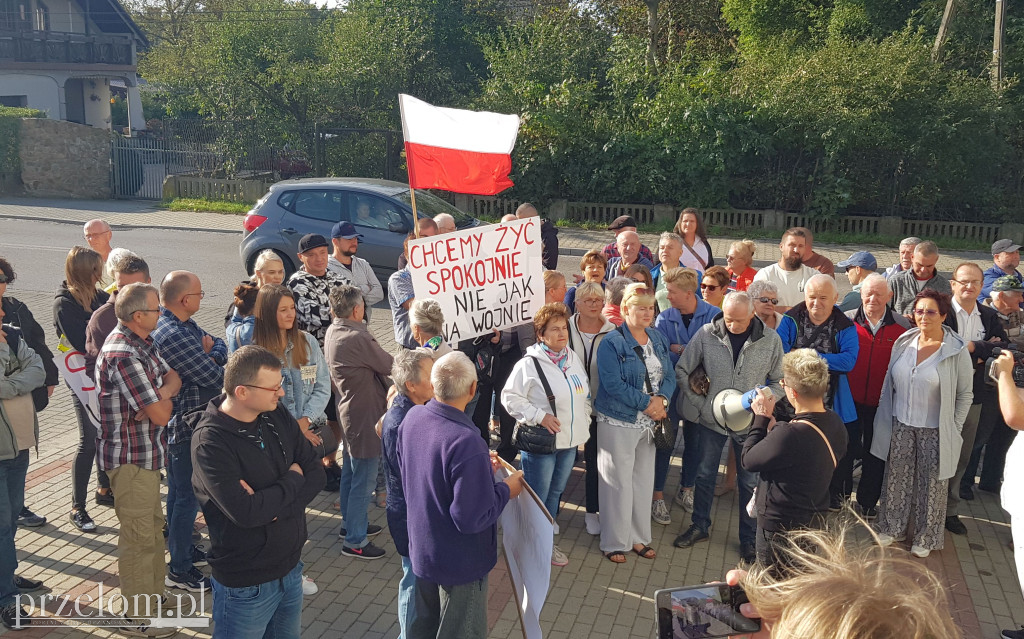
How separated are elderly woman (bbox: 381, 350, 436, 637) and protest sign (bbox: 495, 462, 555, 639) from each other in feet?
1.68

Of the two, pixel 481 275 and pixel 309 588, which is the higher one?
pixel 481 275

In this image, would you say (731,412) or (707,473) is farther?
(707,473)

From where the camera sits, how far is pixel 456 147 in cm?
701

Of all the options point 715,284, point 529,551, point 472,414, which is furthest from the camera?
point 715,284

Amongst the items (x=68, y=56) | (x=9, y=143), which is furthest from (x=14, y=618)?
(x=68, y=56)

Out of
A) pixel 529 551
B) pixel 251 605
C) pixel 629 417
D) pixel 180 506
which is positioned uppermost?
pixel 629 417

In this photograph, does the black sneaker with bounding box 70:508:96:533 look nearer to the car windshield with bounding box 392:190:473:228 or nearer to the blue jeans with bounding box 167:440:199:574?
the blue jeans with bounding box 167:440:199:574

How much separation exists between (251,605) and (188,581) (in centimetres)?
164

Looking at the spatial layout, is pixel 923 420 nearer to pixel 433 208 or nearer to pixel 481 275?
pixel 481 275

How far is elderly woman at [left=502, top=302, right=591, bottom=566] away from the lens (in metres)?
5.39

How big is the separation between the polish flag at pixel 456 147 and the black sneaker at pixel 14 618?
3769 millimetres

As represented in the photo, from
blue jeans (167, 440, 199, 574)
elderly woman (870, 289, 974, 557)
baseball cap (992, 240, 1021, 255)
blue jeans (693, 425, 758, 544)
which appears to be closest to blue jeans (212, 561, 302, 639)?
blue jeans (167, 440, 199, 574)

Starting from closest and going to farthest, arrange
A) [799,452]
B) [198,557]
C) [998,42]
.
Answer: [799,452], [198,557], [998,42]

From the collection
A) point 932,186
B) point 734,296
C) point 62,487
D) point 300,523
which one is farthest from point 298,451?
point 932,186
